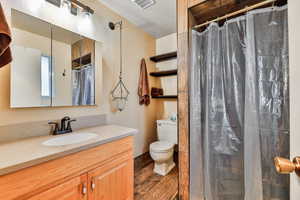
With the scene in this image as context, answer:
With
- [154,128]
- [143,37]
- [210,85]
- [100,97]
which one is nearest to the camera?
[210,85]

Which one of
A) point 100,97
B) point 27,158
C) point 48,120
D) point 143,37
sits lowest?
point 27,158

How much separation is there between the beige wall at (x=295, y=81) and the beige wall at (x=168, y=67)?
212cm

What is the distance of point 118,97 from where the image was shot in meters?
1.97

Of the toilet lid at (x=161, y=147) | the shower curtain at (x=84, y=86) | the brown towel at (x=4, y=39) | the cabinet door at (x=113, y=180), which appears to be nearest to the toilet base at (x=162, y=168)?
the toilet lid at (x=161, y=147)

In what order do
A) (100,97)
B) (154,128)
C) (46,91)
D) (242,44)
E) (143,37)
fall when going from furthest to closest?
(154,128) < (143,37) < (100,97) < (46,91) < (242,44)

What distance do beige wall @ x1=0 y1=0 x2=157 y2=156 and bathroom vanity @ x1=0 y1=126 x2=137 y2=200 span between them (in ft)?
0.92

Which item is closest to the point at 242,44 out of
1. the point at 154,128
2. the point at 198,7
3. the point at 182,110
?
the point at 198,7

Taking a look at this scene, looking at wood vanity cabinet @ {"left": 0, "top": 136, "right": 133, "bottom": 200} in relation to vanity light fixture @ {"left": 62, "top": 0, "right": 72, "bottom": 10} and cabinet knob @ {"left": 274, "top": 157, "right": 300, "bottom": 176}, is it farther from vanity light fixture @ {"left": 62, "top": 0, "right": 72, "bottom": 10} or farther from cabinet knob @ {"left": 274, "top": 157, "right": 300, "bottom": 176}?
vanity light fixture @ {"left": 62, "top": 0, "right": 72, "bottom": 10}

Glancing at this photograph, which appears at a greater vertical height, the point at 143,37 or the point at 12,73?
the point at 143,37

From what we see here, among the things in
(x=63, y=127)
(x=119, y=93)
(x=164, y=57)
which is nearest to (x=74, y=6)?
(x=119, y=93)

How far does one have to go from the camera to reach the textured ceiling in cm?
176

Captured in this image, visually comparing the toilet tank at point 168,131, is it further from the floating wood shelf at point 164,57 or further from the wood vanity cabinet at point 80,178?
the floating wood shelf at point 164,57

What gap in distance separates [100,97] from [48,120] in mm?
589

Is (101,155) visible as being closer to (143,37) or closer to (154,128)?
(154,128)
